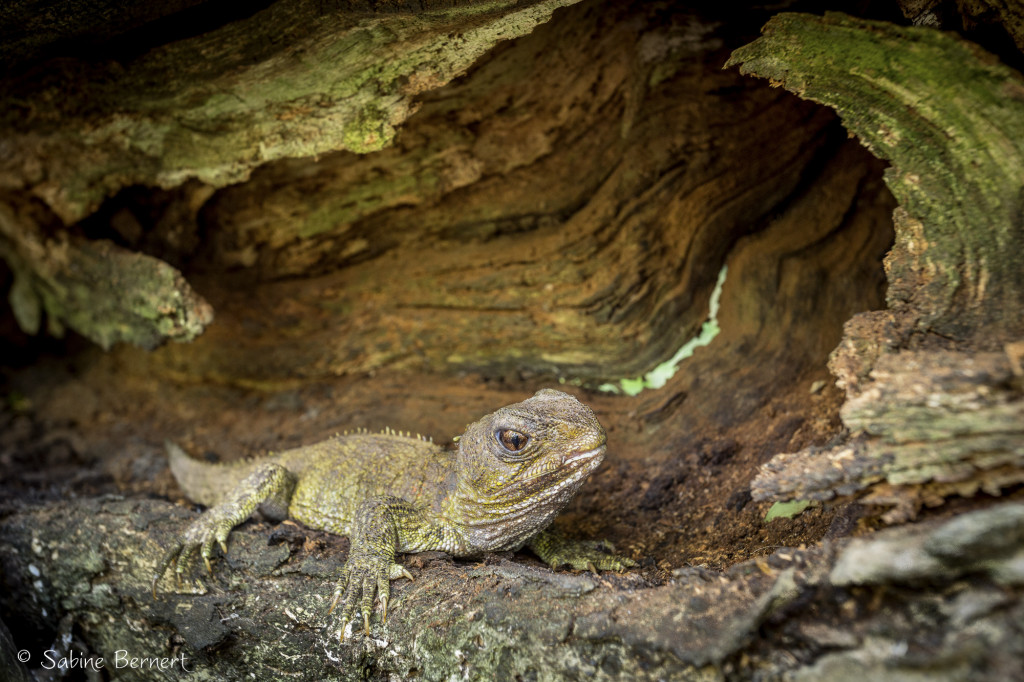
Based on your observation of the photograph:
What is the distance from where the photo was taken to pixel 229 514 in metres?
4.68

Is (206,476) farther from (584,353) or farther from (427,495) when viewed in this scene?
(584,353)

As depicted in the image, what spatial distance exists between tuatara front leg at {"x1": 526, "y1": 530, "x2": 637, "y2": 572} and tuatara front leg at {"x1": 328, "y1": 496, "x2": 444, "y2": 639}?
0.74 metres

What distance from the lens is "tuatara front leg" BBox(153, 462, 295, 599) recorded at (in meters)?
4.45

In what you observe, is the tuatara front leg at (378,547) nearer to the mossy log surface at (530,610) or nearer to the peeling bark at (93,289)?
the mossy log surface at (530,610)

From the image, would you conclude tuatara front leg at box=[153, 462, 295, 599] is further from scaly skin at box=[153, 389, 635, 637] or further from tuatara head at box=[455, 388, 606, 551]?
tuatara head at box=[455, 388, 606, 551]

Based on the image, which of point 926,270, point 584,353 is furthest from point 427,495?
point 926,270

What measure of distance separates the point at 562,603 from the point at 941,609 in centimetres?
166

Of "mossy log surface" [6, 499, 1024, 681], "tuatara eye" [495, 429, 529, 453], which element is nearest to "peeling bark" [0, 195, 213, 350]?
"mossy log surface" [6, 499, 1024, 681]

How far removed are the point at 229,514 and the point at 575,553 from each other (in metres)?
2.37

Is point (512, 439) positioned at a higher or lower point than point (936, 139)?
lower

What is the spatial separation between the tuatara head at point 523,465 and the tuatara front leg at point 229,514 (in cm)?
150

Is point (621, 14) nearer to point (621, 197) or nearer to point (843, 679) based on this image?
point (621, 197)

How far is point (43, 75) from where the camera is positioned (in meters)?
4.97

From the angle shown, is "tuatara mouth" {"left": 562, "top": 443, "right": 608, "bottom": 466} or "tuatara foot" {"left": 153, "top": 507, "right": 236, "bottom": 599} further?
"tuatara foot" {"left": 153, "top": 507, "right": 236, "bottom": 599}
